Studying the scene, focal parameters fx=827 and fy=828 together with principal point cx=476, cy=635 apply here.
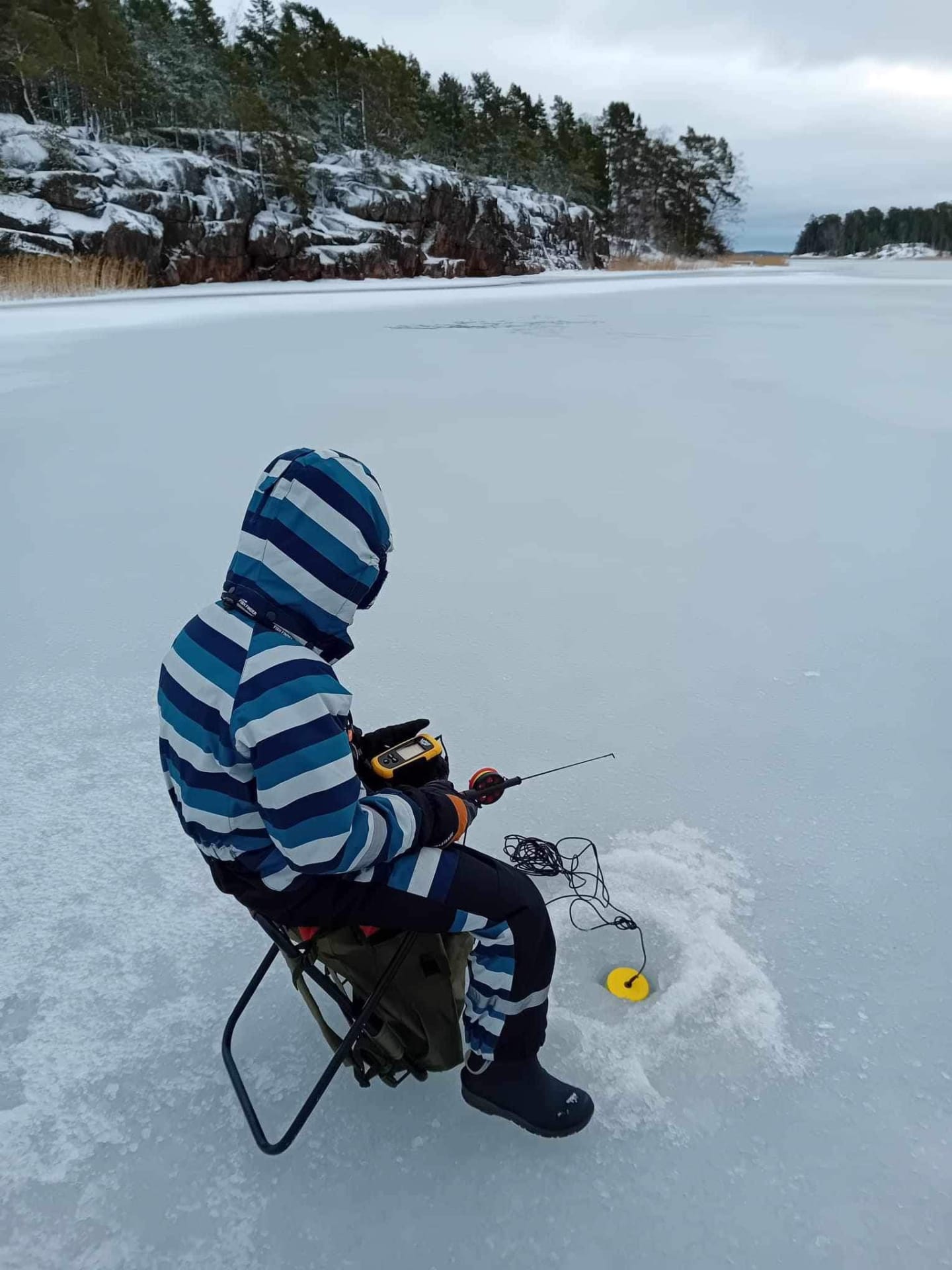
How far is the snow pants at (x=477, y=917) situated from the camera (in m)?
1.21

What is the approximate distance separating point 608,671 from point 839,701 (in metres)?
0.74

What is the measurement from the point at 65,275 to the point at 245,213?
Result: 9.93 m

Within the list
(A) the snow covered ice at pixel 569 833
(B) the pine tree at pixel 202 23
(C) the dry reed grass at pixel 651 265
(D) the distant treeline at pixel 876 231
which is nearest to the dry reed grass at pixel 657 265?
(C) the dry reed grass at pixel 651 265

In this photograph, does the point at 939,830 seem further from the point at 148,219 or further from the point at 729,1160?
the point at 148,219

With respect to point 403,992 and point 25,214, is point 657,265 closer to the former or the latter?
point 25,214

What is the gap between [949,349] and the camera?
8.77m

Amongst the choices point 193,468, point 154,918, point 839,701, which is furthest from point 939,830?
point 193,468

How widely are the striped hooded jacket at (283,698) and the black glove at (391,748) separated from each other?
203mm

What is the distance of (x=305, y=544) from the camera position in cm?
114

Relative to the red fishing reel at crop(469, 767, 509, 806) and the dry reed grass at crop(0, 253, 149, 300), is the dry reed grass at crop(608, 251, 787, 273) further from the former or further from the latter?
the red fishing reel at crop(469, 767, 509, 806)

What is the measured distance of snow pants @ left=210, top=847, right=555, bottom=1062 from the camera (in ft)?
3.97

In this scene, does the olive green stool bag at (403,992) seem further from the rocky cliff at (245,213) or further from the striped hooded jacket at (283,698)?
the rocky cliff at (245,213)

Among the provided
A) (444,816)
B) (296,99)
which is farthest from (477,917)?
(296,99)

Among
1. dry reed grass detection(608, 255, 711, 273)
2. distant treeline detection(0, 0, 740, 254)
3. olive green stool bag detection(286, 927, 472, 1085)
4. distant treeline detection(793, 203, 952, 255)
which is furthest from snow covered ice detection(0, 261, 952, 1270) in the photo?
distant treeline detection(793, 203, 952, 255)
